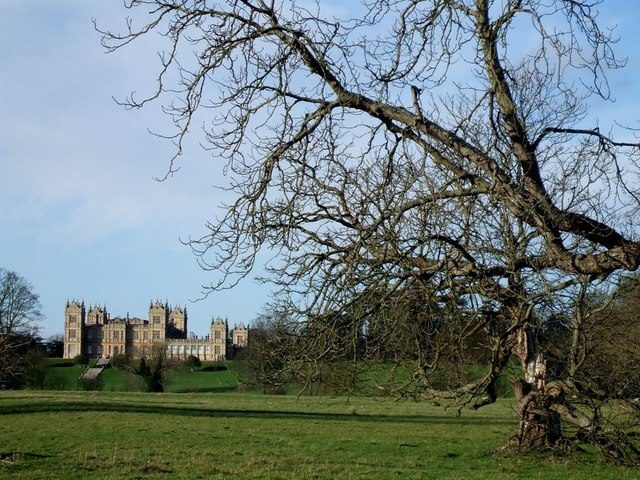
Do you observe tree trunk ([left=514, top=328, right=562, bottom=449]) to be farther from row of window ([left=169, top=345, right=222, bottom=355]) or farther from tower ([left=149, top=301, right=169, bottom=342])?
tower ([left=149, top=301, right=169, bottom=342])

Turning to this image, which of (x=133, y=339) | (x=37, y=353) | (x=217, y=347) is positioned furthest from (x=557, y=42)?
(x=133, y=339)

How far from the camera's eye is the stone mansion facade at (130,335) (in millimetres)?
126125

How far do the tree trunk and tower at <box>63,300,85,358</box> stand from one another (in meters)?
124

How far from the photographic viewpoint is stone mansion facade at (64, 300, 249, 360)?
126 metres

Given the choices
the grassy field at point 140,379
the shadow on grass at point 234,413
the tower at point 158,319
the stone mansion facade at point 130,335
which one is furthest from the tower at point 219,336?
the shadow on grass at point 234,413

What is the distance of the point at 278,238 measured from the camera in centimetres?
638

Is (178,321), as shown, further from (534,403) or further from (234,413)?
(534,403)

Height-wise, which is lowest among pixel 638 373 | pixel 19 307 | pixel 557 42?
pixel 638 373

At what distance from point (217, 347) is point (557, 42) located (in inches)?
4832

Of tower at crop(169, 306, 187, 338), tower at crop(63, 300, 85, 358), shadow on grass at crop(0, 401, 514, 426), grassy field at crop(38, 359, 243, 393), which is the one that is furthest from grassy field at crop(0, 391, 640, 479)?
tower at crop(169, 306, 187, 338)

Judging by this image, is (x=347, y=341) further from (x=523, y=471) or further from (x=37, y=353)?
(x=37, y=353)

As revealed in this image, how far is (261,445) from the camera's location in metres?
17.1

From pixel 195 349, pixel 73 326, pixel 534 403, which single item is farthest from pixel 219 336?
pixel 534 403

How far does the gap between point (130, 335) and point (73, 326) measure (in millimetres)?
9890
